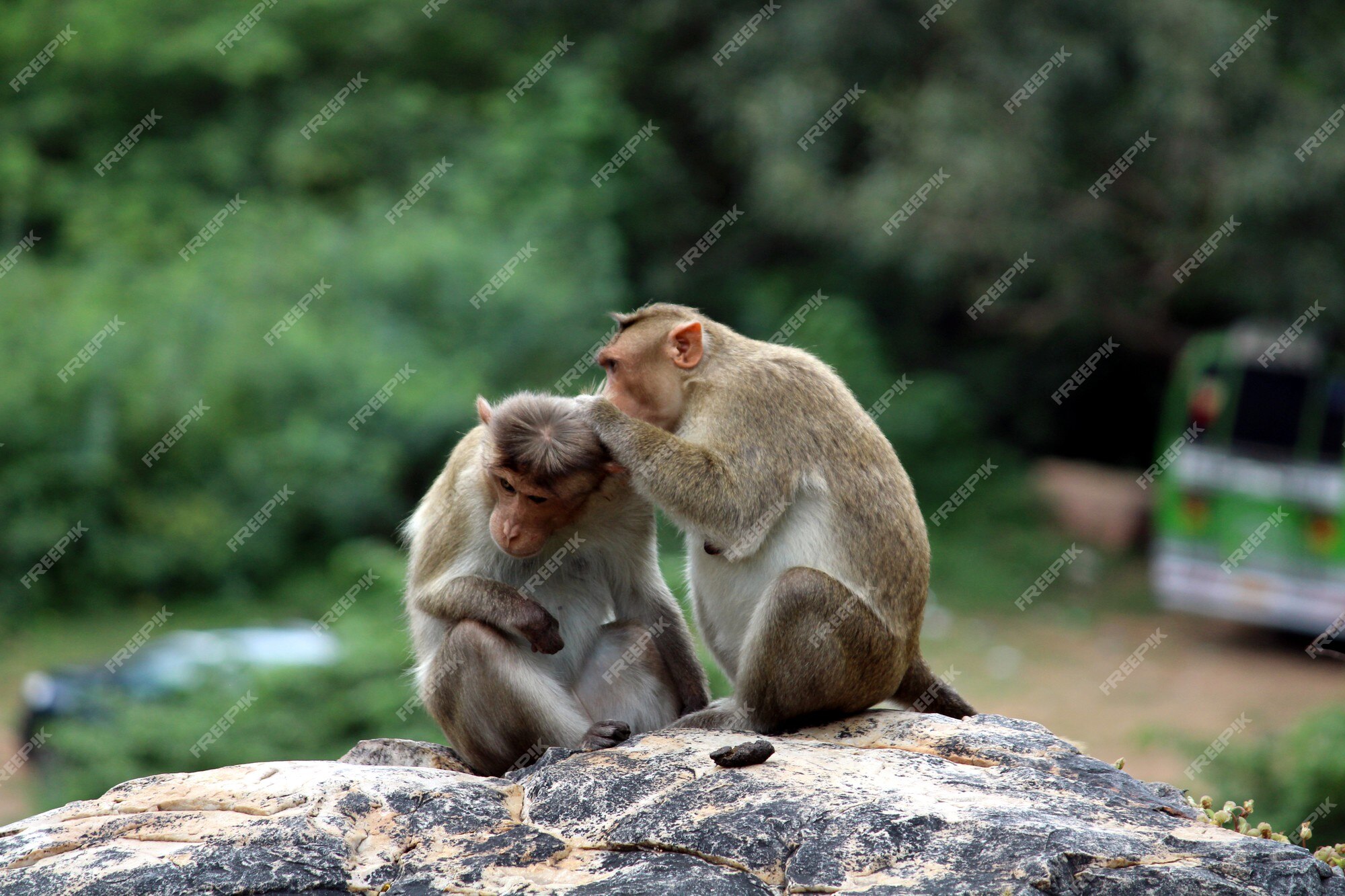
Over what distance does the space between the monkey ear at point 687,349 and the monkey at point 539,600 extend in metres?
0.51

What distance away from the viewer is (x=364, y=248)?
16609 millimetres

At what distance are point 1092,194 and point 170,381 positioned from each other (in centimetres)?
1087

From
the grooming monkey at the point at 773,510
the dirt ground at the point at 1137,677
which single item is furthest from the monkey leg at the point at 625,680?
the dirt ground at the point at 1137,677

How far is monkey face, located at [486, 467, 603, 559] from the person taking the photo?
482 cm

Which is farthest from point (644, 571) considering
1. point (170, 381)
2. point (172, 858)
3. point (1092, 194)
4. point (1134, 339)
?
point (1134, 339)

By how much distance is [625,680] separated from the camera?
530 cm

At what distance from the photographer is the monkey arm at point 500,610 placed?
A: 484 centimetres

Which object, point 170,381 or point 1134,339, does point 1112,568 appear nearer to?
point 1134,339

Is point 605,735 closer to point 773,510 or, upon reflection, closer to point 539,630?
point 539,630

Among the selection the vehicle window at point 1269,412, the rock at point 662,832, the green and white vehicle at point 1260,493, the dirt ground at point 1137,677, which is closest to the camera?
the rock at point 662,832

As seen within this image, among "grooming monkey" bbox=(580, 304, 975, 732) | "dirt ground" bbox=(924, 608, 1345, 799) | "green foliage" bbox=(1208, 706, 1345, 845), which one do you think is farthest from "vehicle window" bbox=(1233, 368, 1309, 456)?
"grooming monkey" bbox=(580, 304, 975, 732)

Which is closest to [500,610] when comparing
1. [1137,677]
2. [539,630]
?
[539,630]

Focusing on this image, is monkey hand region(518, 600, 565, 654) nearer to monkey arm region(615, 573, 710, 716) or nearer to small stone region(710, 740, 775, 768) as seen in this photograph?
monkey arm region(615, 573, 710, 716)

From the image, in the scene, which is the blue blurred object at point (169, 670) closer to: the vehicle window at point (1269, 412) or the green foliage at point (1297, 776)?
the green foliage at point (1297, 776)
